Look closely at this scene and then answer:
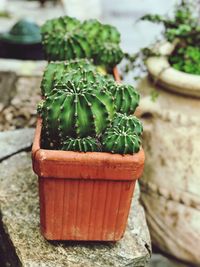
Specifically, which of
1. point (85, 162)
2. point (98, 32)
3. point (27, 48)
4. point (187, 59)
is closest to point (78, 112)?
point (85, 162)

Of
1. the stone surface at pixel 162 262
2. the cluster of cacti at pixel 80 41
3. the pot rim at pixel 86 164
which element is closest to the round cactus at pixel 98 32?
the cluster of cacti at pixel 80 41

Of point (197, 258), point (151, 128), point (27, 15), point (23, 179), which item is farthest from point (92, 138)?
point (27, 15)

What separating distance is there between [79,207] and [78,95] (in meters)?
0.36

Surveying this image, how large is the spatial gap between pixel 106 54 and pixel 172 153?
0.56 meters

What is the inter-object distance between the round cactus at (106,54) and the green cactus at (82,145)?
3.04 ft

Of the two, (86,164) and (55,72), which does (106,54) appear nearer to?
(55,72)

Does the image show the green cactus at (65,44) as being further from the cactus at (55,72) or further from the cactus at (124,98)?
the cactus at (124,98)

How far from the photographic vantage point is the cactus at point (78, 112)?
1.73m

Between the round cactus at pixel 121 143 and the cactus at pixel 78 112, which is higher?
the cactus at pixel 78 112

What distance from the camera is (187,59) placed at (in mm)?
2836

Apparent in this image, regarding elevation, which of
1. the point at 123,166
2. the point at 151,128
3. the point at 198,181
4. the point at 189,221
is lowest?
the point at 189,221

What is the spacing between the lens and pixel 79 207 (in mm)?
1780

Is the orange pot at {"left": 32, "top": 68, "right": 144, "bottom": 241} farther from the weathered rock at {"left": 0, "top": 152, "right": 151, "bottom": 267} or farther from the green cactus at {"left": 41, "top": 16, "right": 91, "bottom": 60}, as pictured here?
the green cactus at {"left": 41, "top": 16, "right": 91, "bottom": 60}

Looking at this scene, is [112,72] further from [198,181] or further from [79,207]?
[79,207]
